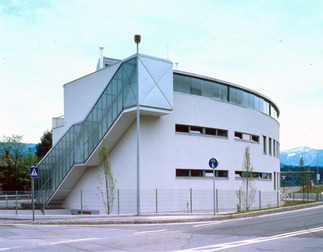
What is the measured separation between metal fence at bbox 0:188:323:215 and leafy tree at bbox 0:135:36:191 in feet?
78.8

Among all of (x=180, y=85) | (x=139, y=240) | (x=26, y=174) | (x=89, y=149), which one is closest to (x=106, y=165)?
(x=89, y=149)

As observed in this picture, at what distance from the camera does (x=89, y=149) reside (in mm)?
25781

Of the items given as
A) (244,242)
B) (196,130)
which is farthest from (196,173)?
(244,242)

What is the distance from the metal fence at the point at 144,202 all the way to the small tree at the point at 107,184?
0.25m

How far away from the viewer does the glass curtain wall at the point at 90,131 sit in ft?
76.9

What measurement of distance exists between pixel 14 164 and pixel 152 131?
117 feet

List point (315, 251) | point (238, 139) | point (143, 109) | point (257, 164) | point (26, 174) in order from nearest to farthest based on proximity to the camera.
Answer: point (315, 251)
point (143, 109)
point (238, 139)
point (257, 164)
point (26, 174)

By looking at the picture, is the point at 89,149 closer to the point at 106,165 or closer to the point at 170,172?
the point at 106,165

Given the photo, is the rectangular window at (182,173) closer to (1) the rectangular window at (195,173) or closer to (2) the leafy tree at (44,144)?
(1) the rectangular window at (195,173)

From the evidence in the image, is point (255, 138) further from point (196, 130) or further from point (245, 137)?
point (196, 130)

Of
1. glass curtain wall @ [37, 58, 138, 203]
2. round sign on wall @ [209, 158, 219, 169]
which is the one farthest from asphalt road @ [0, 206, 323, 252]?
glass curtain wall @ [37, 58, 138, 203]

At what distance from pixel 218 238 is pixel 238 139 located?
19543 mm

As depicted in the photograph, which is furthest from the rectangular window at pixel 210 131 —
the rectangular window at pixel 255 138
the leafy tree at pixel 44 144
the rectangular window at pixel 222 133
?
the leafy tree at pixel 44 144

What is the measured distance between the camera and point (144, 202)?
945 inches
